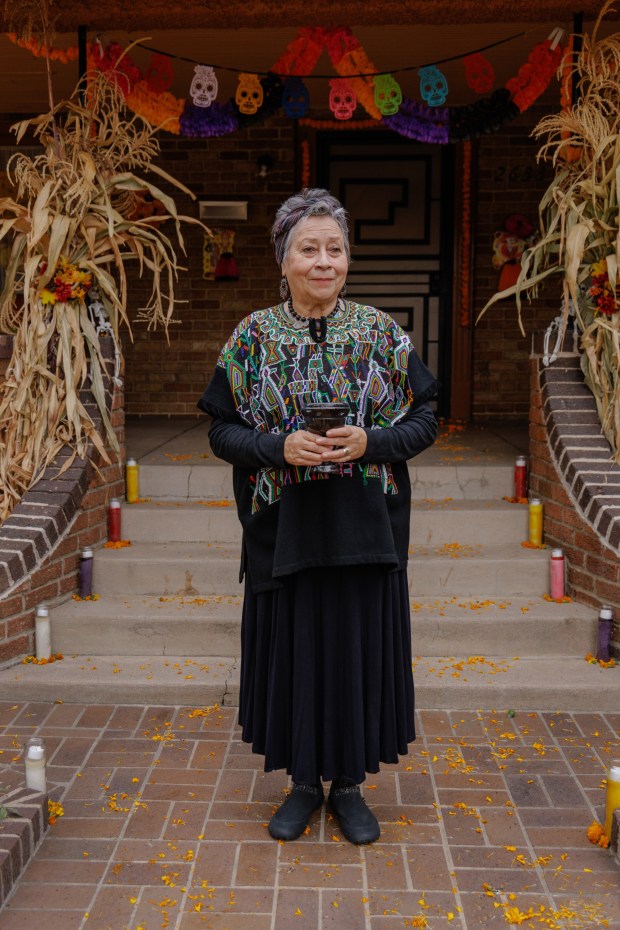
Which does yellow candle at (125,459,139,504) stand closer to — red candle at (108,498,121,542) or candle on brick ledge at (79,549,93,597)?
red candle at (108,498,121,542)

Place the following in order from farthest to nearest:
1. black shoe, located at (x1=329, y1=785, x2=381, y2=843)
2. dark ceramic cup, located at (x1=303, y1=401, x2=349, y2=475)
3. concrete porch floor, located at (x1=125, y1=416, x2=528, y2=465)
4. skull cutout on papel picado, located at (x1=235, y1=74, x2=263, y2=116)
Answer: concrete porch floor, located at (x1=125, y1=416, x2=528, y2=465), skull cutout on papel picado, located at (x1=235, y1=74, x2=263, y2=116), black shoe, located at (x1=329, y1=785, x2=381, y2=843), dark ceramic cup, located at (x1=303, y1=401, x2=349, y2=475)

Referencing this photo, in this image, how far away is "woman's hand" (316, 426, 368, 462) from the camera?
240 centimetres

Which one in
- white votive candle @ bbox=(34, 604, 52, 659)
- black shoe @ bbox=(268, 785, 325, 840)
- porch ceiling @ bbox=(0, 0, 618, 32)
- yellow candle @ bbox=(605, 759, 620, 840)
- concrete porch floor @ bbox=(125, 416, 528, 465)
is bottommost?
black shoe @ bbox=(268, 785, 325, 840)

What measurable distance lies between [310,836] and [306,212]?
1840 millimetres

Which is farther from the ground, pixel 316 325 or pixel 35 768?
pixel 316 325

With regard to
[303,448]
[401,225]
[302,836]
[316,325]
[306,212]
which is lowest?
[302,836]

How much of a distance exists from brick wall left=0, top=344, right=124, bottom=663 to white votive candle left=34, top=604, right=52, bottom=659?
2.5 inches

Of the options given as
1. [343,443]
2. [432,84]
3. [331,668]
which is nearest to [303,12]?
[432,84]

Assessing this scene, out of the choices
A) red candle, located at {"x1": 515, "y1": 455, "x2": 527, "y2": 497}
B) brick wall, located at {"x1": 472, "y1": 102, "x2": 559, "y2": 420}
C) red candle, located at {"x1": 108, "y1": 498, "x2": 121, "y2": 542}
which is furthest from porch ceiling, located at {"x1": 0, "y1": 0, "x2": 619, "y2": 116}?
red candle, located at {"x1": 108, "y1": 498, "x2": 121, "y2": 542}

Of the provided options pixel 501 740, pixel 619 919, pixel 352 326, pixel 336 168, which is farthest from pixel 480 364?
pixel 619 919

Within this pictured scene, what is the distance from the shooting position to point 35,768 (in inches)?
111

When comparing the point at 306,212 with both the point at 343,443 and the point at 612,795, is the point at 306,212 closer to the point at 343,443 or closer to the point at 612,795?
the point at 343,443

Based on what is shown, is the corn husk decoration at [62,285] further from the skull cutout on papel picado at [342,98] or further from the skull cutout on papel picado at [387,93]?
the skull cutout on papel picado at [387,93]

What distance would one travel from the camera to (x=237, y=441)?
2596 millimetres
